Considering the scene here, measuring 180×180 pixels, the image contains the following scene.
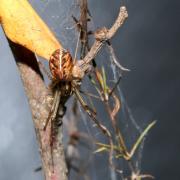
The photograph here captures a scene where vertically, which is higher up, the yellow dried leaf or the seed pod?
the yellow dried leaf

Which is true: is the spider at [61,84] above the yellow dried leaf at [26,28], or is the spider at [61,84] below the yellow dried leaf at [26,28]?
below

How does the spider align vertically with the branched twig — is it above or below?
below

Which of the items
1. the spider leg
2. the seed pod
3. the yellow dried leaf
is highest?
the yellow dried leaf

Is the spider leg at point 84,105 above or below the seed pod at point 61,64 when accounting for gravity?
below

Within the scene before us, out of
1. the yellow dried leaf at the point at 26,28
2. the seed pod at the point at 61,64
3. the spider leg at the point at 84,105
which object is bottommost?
the spider leg at the point at 84,105

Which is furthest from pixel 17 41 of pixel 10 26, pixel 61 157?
pixel 61 157
